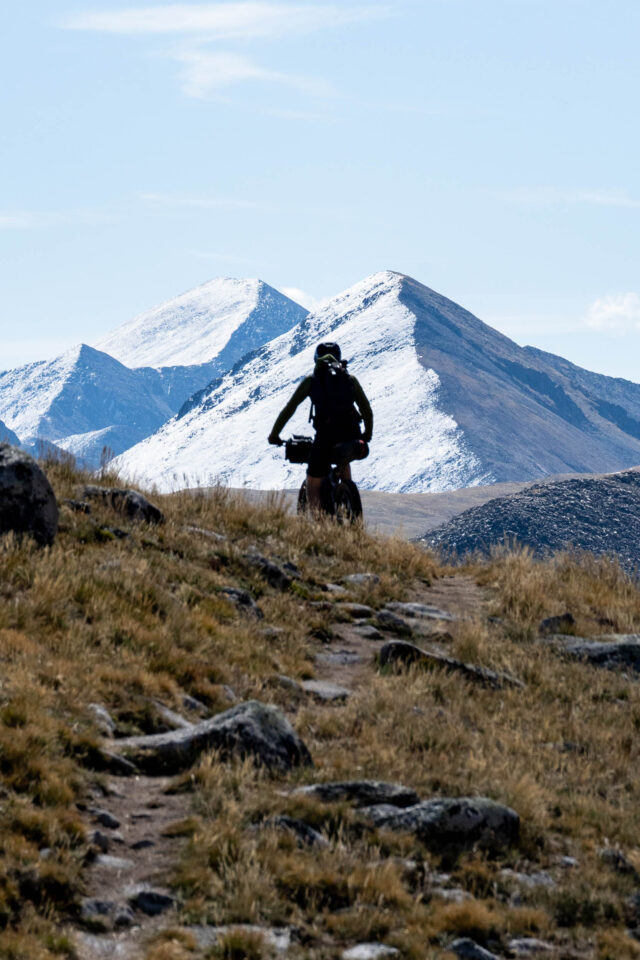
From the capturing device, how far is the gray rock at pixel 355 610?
10930mm

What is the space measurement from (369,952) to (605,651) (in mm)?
5954

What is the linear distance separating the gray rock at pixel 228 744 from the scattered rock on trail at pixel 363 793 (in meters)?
0.36

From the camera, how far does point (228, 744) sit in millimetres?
6562

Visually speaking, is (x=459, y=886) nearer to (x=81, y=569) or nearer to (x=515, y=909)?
(x=515, y=909)

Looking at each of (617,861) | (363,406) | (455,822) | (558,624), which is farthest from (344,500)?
(617,861)

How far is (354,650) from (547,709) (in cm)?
198

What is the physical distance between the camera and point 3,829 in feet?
17.2

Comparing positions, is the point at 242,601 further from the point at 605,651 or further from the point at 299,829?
the point at 299,829

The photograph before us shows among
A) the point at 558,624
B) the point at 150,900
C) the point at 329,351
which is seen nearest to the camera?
the point at 150,900

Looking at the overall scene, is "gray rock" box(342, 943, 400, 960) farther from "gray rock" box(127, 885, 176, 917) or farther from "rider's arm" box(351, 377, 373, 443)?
"rider's arm" box(351, 377, 373, 443)

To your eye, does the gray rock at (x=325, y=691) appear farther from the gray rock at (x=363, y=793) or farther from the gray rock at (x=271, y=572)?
the gray rock at (x=271, y=572)

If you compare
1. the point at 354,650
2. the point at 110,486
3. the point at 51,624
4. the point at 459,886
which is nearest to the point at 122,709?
the point at 51,624

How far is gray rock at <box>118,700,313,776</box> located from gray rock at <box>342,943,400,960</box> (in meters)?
1.68

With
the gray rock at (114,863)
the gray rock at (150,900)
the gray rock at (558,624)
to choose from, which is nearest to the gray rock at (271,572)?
the gray rock at (558,624)
